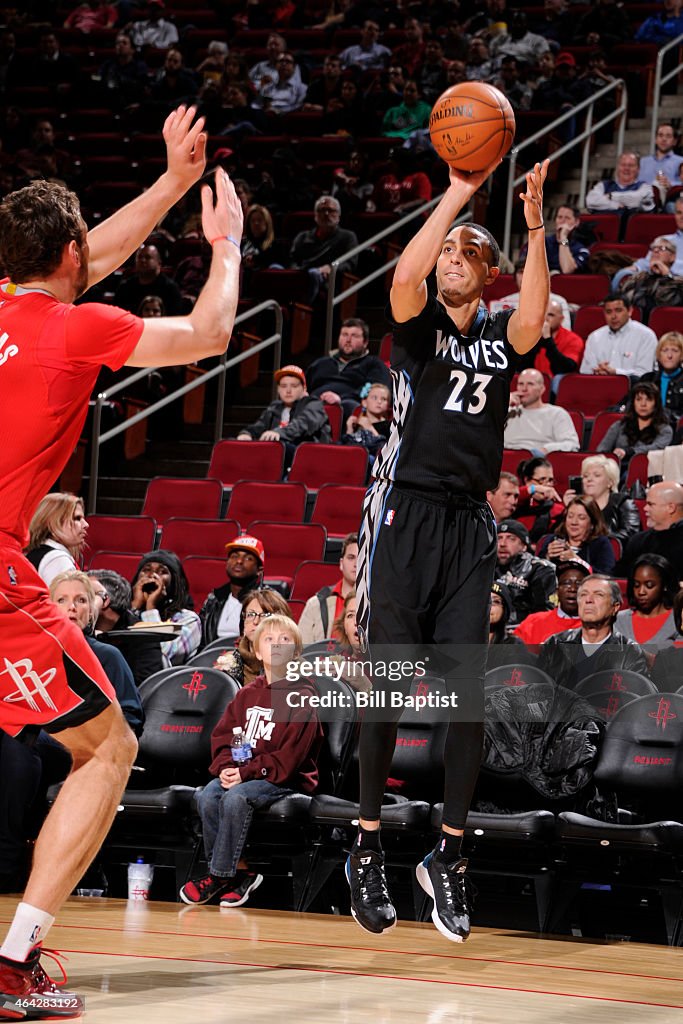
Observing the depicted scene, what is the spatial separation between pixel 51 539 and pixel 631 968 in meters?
3.59

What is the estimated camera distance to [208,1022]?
12.7 feet

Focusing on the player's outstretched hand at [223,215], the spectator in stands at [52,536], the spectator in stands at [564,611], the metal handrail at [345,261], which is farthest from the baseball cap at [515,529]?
the player's outstretched hand at [223,215]

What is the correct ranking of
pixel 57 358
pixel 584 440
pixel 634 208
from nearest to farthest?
pixel 57 358 < pixel 584 440 < pixel 634 208

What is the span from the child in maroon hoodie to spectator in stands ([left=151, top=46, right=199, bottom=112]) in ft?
39.1

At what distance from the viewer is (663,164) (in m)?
13.8

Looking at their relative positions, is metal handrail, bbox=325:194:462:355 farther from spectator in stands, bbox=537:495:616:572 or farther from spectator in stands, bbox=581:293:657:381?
spectator in stands, bbox=537:495:616:572

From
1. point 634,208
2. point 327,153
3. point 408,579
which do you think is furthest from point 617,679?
point 327,153

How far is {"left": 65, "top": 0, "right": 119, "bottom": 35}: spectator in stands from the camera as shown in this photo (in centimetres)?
2017

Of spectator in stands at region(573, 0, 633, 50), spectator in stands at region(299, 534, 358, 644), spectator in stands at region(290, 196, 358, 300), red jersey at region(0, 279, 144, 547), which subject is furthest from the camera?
spectator in stands at region(573, 0, 633, 50)

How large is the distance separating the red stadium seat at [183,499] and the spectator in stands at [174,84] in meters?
8.15

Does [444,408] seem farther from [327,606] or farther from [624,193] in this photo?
[624,193]

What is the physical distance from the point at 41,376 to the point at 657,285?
8.81 metres

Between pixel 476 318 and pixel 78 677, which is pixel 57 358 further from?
pixel 476 318

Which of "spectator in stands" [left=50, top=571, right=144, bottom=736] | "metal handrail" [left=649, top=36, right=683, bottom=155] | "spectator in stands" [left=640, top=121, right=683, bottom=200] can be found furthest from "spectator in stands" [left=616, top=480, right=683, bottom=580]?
"metal handrail" [left=649, top=36, right=683, bottom=155]
